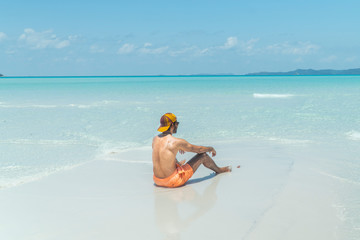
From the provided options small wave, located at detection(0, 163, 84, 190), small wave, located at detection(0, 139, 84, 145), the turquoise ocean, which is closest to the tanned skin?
the turquoise ocean

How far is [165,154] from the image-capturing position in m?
4.95

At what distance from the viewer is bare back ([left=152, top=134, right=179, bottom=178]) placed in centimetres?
496

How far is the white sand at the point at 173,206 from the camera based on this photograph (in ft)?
12.3

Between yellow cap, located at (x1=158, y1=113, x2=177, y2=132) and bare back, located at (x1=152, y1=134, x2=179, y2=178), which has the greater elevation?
yellow cap, located at (x1=158, y1=113, x2=177, y2=132)

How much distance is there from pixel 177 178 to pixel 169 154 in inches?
16.5

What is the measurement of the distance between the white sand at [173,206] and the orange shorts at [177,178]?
119 mm

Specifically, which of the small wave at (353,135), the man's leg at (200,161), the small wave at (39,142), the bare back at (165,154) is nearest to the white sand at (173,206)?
the man's leg at (200,161)

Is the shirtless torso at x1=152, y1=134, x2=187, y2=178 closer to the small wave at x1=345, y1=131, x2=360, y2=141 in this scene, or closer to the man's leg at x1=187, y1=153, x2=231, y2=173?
the man's leg at x1=187, y1=153, x2=231, y2=173

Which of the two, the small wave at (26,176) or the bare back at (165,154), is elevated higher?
the bare back at (165,154)

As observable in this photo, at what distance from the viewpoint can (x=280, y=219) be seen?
394 centimetres

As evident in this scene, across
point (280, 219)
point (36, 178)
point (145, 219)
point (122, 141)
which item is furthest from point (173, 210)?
point (122, 141)

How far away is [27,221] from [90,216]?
28.2 inches

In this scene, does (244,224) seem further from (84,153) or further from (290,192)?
(84,153)

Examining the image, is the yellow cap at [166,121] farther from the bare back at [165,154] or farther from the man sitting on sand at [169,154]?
the bare back at [165,154]
